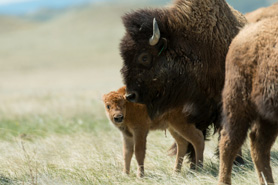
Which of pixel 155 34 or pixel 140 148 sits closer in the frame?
pixel 155 34

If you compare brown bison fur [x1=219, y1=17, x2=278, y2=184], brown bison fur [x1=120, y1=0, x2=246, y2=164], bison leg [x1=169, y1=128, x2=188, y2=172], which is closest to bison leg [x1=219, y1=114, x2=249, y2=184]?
brown bison fur [x1=219, y1=17, x2=278, y2=184]

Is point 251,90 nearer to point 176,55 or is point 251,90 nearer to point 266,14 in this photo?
point 176,55

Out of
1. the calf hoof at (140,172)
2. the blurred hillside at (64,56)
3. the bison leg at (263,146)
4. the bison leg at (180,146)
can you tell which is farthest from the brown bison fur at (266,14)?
the blurred hillside at (64,56)

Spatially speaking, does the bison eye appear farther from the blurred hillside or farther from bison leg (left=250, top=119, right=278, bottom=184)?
the blurred hillside

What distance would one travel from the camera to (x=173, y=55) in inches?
219

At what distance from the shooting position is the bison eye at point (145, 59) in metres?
5.57

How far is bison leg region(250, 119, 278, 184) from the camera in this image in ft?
15.3

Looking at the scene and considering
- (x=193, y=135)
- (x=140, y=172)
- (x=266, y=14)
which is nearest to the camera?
(x=140, y=172)

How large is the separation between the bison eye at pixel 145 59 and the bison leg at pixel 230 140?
1.48 meters

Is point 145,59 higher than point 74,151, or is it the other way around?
point 145,59

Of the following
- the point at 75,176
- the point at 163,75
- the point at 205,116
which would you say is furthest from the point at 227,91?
the point at 75,176

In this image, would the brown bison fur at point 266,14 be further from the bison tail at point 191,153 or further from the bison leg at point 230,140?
the bison leg at point 230,140

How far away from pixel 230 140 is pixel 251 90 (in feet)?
1.80

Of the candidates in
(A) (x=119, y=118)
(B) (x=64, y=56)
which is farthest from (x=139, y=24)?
(B) (x=64, y=56)
